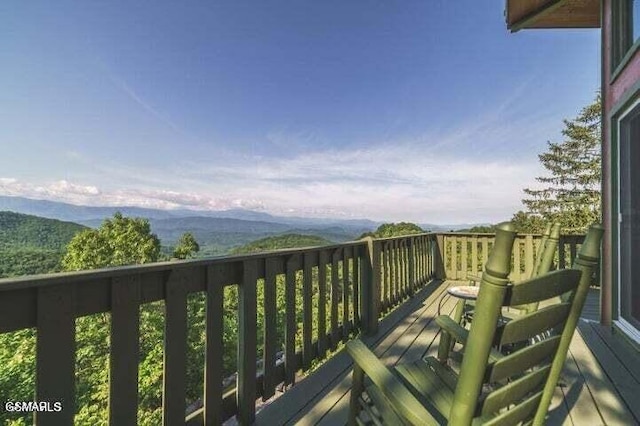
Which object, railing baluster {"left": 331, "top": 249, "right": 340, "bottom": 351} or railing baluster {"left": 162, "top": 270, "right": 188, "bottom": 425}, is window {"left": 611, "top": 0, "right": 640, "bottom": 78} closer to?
railing baluster {"left": 331, "top": 249, "right": 340, "bottom": 351}

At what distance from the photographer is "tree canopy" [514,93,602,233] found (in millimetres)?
19562

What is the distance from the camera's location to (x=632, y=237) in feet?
10.1

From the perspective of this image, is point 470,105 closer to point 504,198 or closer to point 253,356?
point 504,198

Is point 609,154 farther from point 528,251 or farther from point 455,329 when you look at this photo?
point 455,329

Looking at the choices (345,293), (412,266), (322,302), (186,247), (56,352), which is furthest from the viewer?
(186,247)

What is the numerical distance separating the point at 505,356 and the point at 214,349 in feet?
4.15

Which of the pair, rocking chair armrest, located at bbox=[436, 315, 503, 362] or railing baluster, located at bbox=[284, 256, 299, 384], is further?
railing baluster, located at bbox=[284, 256, 299, 384]

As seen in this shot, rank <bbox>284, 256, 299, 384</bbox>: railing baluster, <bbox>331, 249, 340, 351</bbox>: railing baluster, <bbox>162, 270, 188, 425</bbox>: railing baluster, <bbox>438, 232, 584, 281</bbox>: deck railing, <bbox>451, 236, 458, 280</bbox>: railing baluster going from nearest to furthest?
<bbox>162, 270, 188, 425</bbox>: railing baluster, <bbox>284, 256, 299, 384</bbox>: railing baluster, <bbox>331, 249, 340, 351</bbox>: railing baluster, <bbox>438, 232, 584, 281</bbox>: deck railing, <bbox>451, 236, 458, 280</bbox>: railing baluster

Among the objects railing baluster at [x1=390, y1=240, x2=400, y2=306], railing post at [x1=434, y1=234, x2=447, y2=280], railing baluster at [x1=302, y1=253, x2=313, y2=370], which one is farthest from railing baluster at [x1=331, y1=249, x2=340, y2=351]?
railing post at [x1=434, y1=234, x2=447, y2=280]

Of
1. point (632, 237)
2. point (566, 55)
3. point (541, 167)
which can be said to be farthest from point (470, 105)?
point (632, 237)

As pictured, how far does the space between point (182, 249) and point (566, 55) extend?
2199cm

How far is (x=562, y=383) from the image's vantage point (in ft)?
7.38

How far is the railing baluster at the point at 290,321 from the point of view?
7.13ft

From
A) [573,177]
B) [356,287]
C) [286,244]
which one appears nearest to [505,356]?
[356,287]
